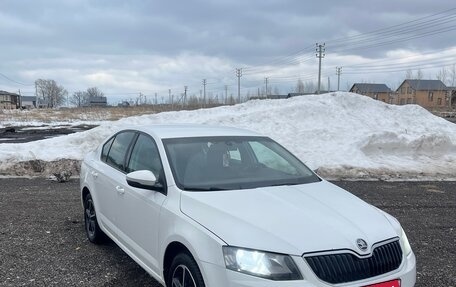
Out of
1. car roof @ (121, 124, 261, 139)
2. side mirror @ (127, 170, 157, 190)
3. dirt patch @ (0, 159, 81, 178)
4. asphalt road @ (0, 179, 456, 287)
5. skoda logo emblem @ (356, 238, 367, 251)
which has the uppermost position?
car roof @ (121, 124, 261, 139)

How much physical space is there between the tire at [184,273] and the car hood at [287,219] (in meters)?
0.30

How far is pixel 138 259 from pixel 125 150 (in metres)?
1.33

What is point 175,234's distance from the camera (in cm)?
337

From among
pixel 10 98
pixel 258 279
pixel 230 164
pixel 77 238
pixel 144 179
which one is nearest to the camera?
pixel 258 279

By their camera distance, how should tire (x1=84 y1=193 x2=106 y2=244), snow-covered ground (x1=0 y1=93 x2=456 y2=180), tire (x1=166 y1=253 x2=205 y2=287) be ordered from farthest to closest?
snow-covered ground (x1=0 y1=93 x2=456 y2=180) < tire (x1=84 y1=193 x2=106 y2=244) < tire (x1=166 y1=253 x2=205 y2=287)

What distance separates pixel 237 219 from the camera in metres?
3.14

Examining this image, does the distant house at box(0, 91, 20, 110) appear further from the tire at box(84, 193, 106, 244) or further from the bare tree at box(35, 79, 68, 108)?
the tire at box(84, 193, 106, 244)

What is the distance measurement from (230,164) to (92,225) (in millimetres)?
2418

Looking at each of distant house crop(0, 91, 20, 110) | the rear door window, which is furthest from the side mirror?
distant house crop(0, 91, 20, 110)

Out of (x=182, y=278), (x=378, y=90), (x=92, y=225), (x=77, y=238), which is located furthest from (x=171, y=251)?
(x=378, y=90)

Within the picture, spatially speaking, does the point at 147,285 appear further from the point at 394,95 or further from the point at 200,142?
the point at 394,95

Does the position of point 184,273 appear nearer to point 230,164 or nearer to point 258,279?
point 258,279

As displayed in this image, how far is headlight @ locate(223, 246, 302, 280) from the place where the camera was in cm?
283

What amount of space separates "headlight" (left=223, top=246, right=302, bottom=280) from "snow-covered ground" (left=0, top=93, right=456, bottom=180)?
8.44 metres
